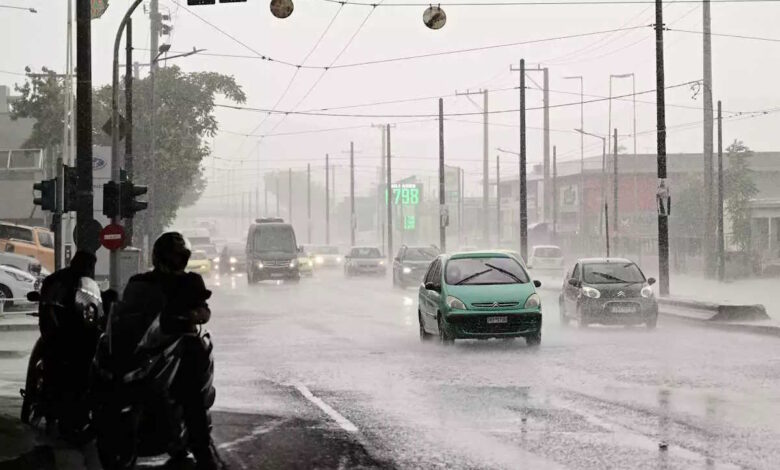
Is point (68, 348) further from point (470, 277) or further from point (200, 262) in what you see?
point (200, 262)

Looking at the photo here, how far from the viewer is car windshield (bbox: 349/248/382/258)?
196ft

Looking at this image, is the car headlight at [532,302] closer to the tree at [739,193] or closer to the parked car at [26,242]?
the parked car at [26,242]

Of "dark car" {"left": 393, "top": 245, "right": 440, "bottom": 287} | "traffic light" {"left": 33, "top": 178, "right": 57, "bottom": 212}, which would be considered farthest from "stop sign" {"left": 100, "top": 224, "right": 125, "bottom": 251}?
"dark car" {"left": 393, "top": 245, "right": 440, "bottom": 287}

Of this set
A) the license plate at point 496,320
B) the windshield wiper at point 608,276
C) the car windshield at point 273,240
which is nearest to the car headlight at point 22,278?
the windshield wiper at point 608,276

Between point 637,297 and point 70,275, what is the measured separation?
16025 millimetres

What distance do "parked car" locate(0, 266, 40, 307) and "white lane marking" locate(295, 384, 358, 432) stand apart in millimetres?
16135

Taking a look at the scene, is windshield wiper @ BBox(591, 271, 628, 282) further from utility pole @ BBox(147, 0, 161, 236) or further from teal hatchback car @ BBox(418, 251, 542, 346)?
utility pole @ BBox(147, 0, 161, 236)

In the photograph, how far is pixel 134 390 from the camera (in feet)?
26.3

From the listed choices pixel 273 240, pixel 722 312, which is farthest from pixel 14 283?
pixel 273 240

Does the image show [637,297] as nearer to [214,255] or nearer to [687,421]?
[687,421]

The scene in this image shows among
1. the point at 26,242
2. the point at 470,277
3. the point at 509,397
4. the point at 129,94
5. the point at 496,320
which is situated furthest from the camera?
the point at 26,242

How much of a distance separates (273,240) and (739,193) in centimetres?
3017

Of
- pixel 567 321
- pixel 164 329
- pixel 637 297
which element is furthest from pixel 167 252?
pixel 567 321

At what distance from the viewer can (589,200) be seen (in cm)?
10319
